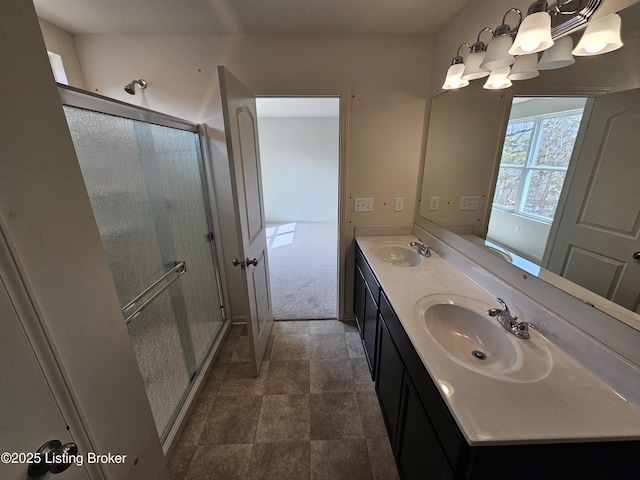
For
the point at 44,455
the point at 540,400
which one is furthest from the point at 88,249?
the point at 540,400

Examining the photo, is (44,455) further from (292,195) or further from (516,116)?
(292,195)

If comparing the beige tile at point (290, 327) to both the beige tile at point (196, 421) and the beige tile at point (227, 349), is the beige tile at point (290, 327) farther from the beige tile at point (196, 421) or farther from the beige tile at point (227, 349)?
the beige tile at point (196, 421)

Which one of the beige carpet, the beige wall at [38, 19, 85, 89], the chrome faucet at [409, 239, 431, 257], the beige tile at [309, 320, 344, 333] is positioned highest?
the beige wall at [38, 19, 85, 89]

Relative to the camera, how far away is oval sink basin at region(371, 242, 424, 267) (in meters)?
1.93

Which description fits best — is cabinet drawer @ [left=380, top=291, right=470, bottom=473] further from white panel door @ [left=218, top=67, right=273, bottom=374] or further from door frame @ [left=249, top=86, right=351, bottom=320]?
door frame @ [left=249, top=86, right=351, bottom=320]

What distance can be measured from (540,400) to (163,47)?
2.80 metres

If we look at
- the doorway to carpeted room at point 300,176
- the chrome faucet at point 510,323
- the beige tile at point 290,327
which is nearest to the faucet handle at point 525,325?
the chrome faucet at point 510,323

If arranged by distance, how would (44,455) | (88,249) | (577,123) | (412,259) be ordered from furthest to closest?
(412,259), (577,123), (88,249), (44,455)

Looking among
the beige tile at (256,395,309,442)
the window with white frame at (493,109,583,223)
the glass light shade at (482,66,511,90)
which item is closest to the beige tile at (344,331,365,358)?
the beige tile at (256,395,309,442)

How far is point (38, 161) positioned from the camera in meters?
0.57

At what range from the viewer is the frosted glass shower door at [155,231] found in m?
1.08

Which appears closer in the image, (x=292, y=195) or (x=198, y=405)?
(x=198, y=405)

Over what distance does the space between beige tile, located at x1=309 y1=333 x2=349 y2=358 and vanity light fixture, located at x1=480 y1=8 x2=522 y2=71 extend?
2.09 metres

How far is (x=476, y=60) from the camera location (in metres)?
1.32
